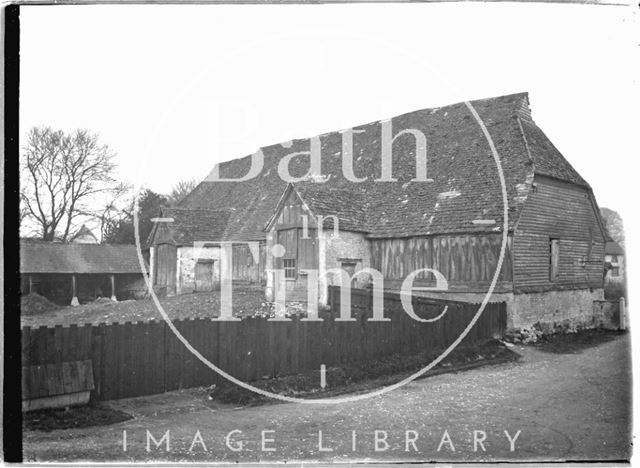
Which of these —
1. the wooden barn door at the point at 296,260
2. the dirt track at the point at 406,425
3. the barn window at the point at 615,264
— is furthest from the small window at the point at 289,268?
the barn window at the point at 615,264

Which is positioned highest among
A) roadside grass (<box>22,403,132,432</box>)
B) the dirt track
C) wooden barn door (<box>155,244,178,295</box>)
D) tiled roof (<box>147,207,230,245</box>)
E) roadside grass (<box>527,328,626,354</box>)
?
tiled roof (<box>147,207,230,245</box>)

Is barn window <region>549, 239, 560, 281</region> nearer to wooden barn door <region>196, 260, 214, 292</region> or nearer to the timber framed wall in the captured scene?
the timber framed wall

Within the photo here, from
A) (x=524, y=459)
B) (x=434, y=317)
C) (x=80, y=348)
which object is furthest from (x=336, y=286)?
(x=524, y=459)

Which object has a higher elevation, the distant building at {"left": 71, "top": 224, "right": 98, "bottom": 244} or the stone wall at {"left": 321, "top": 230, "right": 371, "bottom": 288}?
the distant building at {"left": 71, "top": 224, "right": 98, "bottom": 244}

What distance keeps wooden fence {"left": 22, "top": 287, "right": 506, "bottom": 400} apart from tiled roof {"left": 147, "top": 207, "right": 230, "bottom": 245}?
1746 cm

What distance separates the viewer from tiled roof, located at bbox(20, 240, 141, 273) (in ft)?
103

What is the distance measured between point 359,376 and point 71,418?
563 cm

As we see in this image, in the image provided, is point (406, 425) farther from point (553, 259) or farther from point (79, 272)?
point (79, 272)

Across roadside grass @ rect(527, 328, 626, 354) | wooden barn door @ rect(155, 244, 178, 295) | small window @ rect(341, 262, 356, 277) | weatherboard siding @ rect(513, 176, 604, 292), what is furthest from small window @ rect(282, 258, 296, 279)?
wooden barn door @ rect(155, 244, 178, 295)

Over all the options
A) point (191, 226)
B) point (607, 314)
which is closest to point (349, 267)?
point (607, 314)

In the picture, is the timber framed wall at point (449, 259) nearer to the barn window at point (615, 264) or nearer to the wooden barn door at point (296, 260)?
the wooden barn door at point (296, 260)

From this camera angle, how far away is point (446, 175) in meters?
19.9

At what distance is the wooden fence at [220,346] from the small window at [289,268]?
6.77 m

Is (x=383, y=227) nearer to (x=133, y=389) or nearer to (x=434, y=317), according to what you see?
(x=434, y=317)
